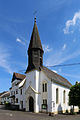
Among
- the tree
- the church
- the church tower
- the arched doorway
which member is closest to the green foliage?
the tree

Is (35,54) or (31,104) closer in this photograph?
(31,104)

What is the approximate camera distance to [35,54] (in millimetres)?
26484

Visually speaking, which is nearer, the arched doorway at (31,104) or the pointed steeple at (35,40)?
the arched doorway at (31,104)

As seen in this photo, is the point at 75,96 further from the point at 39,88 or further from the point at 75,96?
the point at 39,88

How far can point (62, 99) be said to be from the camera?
27.2 metres

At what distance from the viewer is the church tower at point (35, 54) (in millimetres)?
25812

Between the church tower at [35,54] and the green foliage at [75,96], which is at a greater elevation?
the church tower at [35,54]

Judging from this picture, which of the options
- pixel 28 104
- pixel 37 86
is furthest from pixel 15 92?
pixel 37 86

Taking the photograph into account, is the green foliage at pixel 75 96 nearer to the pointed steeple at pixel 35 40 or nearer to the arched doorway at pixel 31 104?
the arched doorway at pixel 31 104

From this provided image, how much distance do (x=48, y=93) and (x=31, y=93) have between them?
3.64 meters

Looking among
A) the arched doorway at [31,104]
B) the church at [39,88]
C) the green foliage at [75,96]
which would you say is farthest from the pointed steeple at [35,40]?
the green foliage at [75,96]

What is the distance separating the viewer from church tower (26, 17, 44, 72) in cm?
2581

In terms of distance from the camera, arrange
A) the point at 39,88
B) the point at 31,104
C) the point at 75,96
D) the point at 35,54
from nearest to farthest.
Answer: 1. the point at 75,96
2. the point at 39,88
3. the point at 31,104
4. the point at 35,54

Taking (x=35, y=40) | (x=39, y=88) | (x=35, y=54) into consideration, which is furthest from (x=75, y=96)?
(x=35, y=40)
